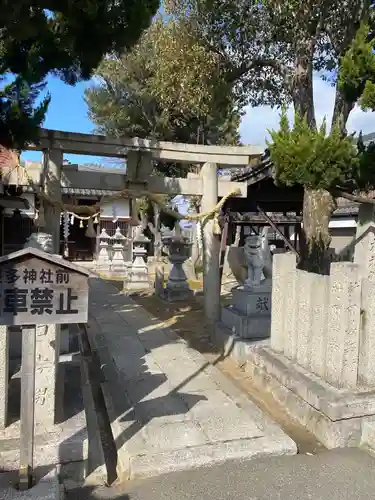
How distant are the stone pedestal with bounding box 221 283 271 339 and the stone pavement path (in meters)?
0.94

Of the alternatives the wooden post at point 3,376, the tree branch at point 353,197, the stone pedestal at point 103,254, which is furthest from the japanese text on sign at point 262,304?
the stone pedestal at point 103,254

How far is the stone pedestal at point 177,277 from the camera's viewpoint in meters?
10.6

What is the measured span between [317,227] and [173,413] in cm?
477

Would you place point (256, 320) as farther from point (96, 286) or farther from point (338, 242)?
point (338, 242)

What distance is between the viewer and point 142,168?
257 inches

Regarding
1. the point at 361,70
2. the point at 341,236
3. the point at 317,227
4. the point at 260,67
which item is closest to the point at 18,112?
the point at 361,70

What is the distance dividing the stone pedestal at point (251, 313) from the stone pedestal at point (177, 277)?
393 cm

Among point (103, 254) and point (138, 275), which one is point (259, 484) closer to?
point (138, 275)

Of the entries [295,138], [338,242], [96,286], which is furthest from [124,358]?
[338,242]

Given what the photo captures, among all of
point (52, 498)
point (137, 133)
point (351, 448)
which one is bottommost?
point (351, 448)

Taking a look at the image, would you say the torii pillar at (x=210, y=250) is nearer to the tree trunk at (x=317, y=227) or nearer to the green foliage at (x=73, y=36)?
the tree trunk at (x=317, y=227)

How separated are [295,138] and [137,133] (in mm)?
15561

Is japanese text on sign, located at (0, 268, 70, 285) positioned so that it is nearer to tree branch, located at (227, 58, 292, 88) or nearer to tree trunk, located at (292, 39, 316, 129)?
tree trunk, located at (292, 39, 316, 129)

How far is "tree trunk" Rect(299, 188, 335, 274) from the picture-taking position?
7234 millimetres
